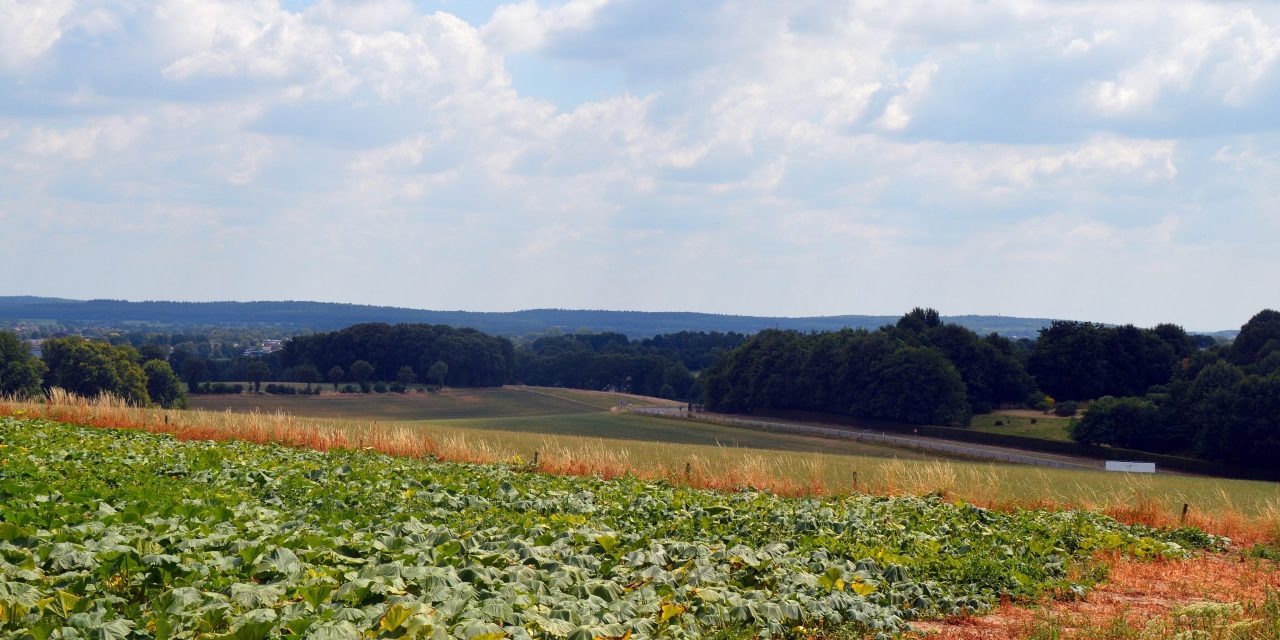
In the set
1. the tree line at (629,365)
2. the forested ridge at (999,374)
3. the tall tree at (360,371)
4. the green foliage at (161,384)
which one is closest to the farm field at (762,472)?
the forested ridge at (999,374)

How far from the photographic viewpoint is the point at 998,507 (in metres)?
18.4

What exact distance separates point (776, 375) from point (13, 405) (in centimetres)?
7240

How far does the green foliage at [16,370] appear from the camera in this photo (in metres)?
72.8

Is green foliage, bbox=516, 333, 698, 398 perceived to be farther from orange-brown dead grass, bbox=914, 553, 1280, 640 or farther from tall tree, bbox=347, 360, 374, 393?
orange-brown dead grass, bbox=914, 553, 1280, 640

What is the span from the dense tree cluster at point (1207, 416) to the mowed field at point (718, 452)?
7303mm

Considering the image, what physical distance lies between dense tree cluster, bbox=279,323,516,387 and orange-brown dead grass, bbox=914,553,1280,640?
10907cm

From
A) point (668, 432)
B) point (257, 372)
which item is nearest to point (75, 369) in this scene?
point (257, 372)

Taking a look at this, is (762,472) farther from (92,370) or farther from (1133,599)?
(92,370)

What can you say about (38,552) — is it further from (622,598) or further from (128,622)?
(622,598)

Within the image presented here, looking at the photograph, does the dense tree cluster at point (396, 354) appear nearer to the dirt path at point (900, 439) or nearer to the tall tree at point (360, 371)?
the tall tree at point (360, 371)

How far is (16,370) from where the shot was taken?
7356 centimetres

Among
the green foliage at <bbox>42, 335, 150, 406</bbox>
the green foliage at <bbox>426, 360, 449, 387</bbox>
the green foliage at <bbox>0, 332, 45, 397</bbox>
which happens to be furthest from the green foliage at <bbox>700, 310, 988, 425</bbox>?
the green foliage at <bbox>0, 332, 45, 397</bbox>

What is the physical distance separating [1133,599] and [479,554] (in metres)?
7.42

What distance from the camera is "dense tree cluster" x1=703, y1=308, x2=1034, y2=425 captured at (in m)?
82.1
